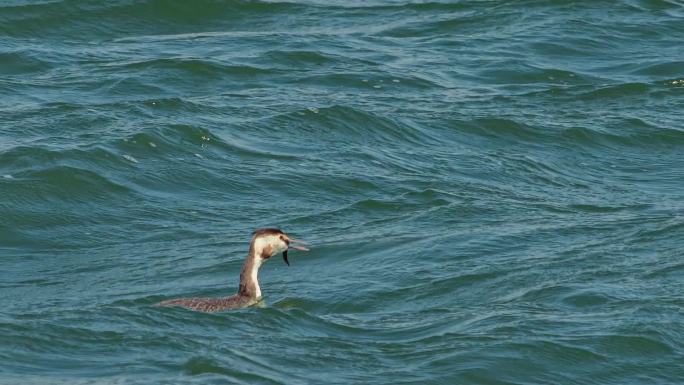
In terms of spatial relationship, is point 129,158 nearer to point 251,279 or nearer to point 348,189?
point 348,189

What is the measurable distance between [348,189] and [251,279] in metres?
4.21

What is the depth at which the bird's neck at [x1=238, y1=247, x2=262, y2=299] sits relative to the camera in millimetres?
12711

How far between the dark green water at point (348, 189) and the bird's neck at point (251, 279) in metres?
0.15

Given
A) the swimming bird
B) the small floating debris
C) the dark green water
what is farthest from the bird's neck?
the small floating debris

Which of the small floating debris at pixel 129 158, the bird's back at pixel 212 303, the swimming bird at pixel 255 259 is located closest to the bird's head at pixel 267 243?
the swimming bird at pixel 255 259

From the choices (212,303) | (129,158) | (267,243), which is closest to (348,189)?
(129,158)

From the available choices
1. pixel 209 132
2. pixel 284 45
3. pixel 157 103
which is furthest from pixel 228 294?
Result: pixel 284 45

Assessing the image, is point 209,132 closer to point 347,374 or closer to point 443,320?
point 443,320

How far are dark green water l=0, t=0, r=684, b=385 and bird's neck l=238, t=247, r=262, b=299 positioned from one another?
15 centimetres

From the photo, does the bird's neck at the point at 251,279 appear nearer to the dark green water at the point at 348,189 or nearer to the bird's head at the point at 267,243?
the bird's head at the point at 267,243

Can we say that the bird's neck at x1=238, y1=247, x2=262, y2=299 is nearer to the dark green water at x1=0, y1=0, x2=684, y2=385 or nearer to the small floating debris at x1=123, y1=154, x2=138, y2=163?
the dark green water at x1=0, y1=0, x2=684, y2=385

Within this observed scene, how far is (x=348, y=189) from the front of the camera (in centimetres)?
1683

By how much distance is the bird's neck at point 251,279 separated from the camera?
12.7 m

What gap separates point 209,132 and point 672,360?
24.5 ft
